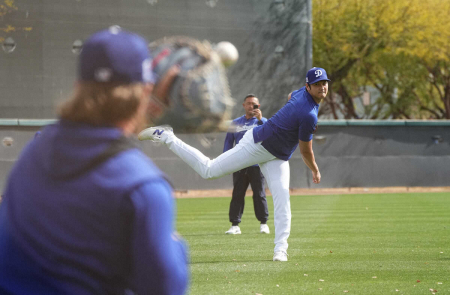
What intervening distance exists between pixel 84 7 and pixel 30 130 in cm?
516

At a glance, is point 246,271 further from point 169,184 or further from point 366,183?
point 366,183

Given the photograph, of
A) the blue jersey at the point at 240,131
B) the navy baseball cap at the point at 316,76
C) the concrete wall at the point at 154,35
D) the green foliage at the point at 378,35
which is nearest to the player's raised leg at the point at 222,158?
the navy baseball cap at the point at 316,76

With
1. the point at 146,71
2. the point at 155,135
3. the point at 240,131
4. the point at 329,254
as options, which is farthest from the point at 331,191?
the point at 146,71

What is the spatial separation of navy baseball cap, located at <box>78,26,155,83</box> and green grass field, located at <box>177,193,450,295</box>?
4659 millimetres

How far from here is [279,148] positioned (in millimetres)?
7703

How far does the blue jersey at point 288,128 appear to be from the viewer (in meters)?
7.62

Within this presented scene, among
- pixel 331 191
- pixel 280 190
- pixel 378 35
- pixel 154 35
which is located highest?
pixel 280 190

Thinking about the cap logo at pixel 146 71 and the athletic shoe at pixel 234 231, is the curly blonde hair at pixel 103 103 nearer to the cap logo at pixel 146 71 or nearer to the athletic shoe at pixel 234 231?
the cap logo at pixel 146 71

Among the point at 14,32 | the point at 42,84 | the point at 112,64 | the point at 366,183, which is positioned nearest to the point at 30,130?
the point at 42,84

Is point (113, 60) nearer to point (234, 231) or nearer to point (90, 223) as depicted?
point (90, 223)

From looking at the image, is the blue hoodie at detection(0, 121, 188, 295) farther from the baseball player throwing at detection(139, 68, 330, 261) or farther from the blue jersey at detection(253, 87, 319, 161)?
the blue jersey at detection(253, 87, 319, 161)

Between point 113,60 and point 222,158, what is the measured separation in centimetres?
567

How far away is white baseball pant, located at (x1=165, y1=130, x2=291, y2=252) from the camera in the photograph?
725cm

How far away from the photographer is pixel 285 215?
25.8ft
